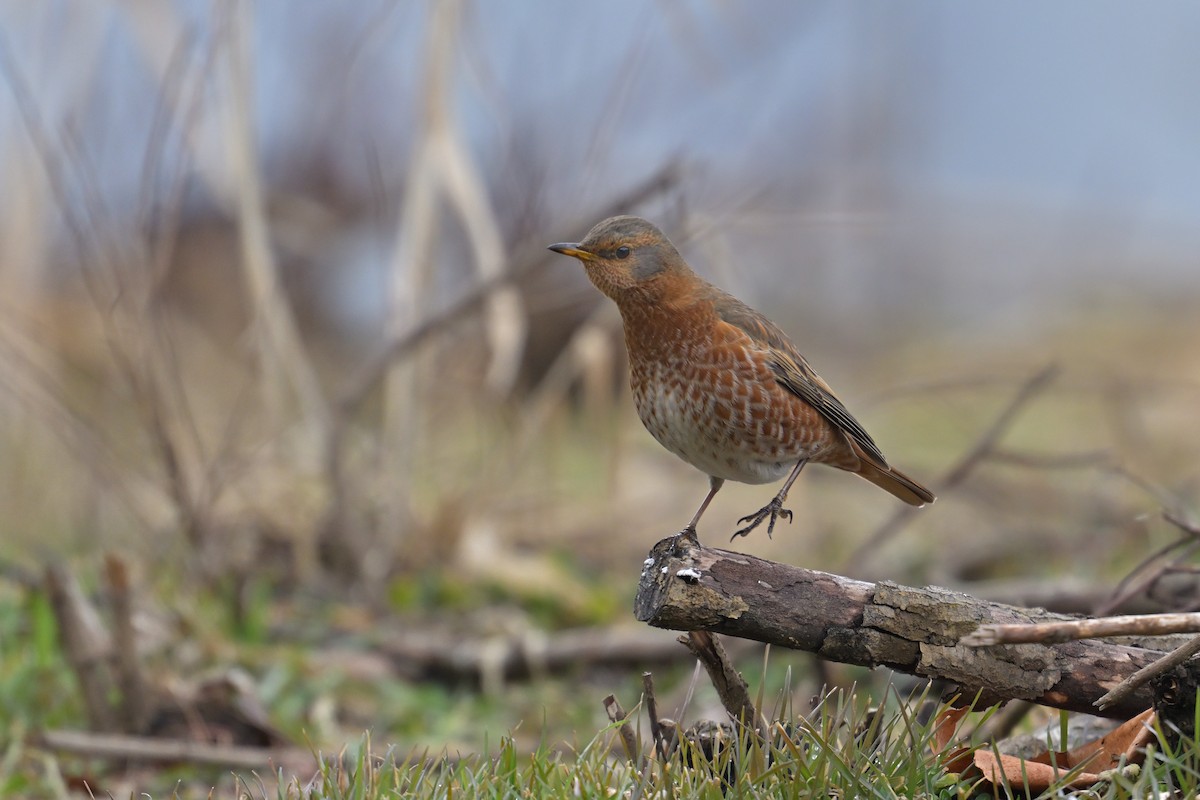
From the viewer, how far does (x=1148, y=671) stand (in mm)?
2342

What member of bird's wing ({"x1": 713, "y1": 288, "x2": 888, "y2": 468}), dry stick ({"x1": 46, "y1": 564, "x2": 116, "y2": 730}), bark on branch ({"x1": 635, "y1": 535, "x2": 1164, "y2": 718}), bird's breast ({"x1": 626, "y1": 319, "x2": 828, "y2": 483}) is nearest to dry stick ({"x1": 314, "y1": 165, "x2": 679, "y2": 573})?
bird's wing ({"x1": 713, "y1": 288, "x2": 888, "y2": 468})

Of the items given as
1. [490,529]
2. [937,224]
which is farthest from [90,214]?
[937,224]

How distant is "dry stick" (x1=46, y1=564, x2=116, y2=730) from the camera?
13.4ft

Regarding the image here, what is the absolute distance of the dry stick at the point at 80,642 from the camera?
407 centimetres

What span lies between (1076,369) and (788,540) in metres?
6.41

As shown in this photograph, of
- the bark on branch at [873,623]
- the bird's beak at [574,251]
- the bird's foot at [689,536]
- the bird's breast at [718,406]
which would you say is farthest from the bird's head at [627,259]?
the bark on branch at [873,623]

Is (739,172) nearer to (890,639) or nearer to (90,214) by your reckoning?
(90,214)

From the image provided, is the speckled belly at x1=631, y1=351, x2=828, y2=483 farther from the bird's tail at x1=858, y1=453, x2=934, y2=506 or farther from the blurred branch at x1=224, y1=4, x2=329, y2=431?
the blurred branch at x1=224, y1=4, x2=329, y2=431

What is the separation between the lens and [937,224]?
22.8m

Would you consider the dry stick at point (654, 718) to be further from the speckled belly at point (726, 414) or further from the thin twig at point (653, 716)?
the speckled belly at point (726, 414)

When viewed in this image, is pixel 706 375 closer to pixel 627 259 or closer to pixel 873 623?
pixel 627 259

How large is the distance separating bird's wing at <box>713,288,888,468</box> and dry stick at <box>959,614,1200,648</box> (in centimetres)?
129

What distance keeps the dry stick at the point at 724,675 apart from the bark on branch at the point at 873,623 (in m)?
0.20

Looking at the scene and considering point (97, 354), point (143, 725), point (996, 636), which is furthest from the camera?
point (97, 354)
